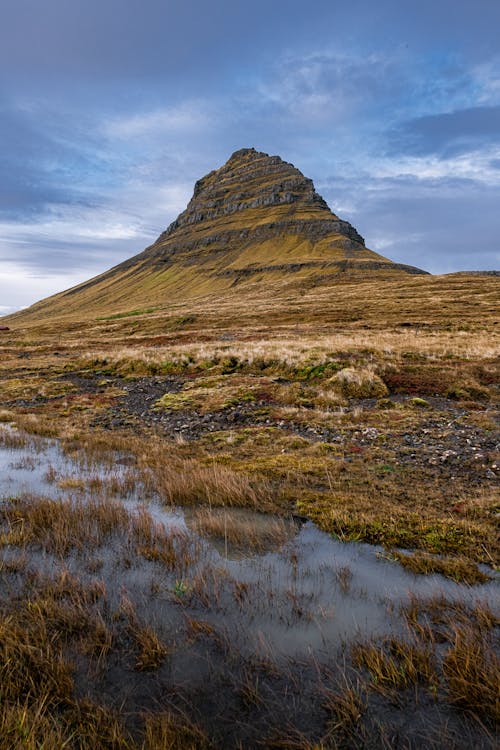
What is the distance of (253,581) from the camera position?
19.6ft

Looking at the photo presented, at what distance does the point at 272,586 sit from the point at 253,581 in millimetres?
323

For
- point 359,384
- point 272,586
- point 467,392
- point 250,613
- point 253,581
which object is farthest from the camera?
point 359,384

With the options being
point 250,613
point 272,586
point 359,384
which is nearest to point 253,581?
point 272,586

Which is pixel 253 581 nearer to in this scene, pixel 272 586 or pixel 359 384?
pixel 272 586

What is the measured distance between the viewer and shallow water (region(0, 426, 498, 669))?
4922mm

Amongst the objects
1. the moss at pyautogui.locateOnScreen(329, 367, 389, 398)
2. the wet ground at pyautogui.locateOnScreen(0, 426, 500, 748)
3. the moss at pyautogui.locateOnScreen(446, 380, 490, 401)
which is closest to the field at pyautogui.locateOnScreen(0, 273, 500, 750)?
the wet ground at pyautogui.locateOnScreen(0, 426, 500, 748)

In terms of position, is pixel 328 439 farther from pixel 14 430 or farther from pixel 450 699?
pixel 14 430

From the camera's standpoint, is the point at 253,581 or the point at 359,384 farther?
the point at 359,384

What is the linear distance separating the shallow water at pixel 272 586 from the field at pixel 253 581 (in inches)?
1.3

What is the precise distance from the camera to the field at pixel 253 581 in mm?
3721

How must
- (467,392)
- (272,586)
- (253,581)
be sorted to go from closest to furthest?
(272,586) < (253,581) < (467,392)

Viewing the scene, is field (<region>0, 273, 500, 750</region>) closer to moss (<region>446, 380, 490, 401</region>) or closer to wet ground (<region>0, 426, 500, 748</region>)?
wet ground (<region>0, 426, 500, 748</region>)

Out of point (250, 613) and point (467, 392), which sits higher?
point (467, 392)

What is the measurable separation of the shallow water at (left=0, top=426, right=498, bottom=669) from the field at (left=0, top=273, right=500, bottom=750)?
34 mm
